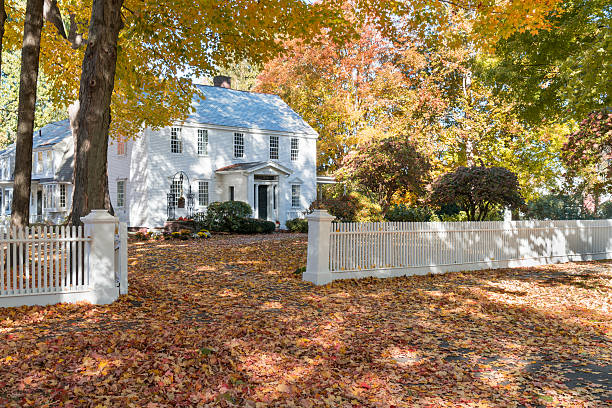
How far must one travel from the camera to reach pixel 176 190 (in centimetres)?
2606

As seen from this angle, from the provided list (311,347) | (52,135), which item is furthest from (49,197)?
(311,347)

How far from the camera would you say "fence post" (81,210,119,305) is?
826 cm

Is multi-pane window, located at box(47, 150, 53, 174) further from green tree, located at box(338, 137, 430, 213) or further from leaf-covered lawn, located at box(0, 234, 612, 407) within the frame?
leaf-covered lawn, located at box(0, 234, 612, 407)

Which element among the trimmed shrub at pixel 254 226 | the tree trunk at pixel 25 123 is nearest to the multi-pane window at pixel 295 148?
the trimmed shrub at pixel 254 226

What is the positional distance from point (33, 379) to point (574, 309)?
8.58m

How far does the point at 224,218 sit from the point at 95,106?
48.6 feet

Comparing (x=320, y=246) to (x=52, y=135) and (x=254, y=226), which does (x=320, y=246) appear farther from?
(x=52, y=135)

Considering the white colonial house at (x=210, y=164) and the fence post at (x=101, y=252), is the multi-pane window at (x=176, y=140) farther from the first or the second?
the fence post at (x=101, y=252)

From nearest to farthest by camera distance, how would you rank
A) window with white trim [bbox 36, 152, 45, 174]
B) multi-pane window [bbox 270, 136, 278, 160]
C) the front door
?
the front door, multi-pane window [bbox 270, 136, 278, 160], window with white trim [bbox 36, 152, 45, 174]

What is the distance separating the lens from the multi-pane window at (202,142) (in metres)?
27.1

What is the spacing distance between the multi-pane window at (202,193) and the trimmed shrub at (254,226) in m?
3.94

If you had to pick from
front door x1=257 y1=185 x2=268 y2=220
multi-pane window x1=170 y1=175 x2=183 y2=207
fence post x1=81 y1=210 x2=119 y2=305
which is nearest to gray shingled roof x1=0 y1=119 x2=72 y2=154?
multi-pane window x1=170 y1=175 x2=183 y2=207

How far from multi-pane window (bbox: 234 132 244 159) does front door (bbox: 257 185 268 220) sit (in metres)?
2.31

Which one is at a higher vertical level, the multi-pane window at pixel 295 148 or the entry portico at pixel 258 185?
the multi-pane window at pixel 295 148
